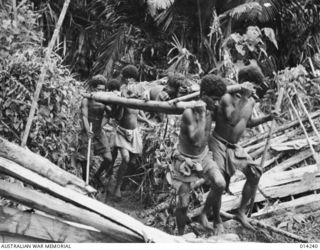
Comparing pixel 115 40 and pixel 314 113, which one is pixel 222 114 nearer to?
pixel 115 40

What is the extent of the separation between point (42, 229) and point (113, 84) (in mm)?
1846

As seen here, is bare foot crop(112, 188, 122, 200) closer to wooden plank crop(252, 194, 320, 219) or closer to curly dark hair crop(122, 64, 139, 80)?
curly dark hair crop(122, 64, 139, 80)

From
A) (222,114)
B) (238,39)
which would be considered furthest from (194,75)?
(222,114)

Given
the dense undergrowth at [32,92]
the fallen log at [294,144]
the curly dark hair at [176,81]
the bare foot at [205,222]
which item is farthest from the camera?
the fallen log at [294,144]

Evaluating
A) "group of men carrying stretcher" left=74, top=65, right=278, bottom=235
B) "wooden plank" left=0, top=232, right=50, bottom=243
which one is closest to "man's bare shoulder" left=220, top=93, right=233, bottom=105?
"group of men carrying stretcher" left=74, top=65, right=278, bottom=235

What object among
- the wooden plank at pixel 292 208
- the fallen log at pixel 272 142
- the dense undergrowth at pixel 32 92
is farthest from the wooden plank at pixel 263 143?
the dense undergrowth at pixel 32 92

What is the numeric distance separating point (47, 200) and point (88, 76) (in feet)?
6.94

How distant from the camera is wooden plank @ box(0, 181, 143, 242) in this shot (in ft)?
11.7

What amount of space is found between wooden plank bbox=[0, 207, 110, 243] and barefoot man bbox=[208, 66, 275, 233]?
1102mm

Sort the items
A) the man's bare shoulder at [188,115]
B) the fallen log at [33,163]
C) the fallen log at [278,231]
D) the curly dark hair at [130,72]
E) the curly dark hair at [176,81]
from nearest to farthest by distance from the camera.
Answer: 1. the fallen log at [33,163]
2. the man's bare shoulder at [188,115]
3. the fallen log at [278,231]
4. the curly dark hair at [176,81]
5. the curly dark hair at [130,72]

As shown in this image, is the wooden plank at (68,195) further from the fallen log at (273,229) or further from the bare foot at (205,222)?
the fallen log at (273,229)

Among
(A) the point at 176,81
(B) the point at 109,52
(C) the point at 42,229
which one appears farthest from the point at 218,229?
(B) the point at 109,52

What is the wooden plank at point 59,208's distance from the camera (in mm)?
3580

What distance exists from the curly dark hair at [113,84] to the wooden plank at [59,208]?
1.75 m
